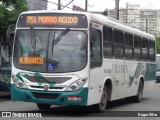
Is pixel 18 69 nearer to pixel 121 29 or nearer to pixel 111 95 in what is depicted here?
pixel 111 95

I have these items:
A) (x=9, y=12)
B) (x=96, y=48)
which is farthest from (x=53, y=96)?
(x=9, y=12)

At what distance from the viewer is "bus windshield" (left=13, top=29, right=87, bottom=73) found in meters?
13.0

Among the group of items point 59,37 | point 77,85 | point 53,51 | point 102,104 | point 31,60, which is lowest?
point 102,104

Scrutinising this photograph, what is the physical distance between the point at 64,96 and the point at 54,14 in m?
2.42

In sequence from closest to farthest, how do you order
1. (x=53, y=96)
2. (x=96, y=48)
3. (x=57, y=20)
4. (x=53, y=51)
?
(x=53, y=96) < (x=53, y=51) < (x=57, y=20) < (x=96, y=48)

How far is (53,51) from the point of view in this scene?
1310cm

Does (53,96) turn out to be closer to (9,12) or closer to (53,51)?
(53,51)

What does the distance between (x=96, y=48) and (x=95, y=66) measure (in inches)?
22.8

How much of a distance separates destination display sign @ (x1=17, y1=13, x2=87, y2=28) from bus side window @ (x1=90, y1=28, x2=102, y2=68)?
0.48 meters

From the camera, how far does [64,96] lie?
41.9 feet

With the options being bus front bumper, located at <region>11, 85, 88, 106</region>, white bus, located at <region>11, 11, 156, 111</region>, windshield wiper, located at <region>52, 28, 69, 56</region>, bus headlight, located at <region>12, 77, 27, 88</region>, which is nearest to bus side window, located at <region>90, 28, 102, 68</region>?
white bus, located at <region>11, 11, 156, 111</region>

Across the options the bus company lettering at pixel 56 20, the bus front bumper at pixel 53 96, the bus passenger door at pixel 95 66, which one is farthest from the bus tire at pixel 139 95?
the bus company lettering at pixel 56 20

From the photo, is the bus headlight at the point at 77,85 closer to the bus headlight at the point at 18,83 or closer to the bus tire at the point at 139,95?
the bus headlight at the point at 18,83

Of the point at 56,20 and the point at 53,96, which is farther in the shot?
the point at 56,20
